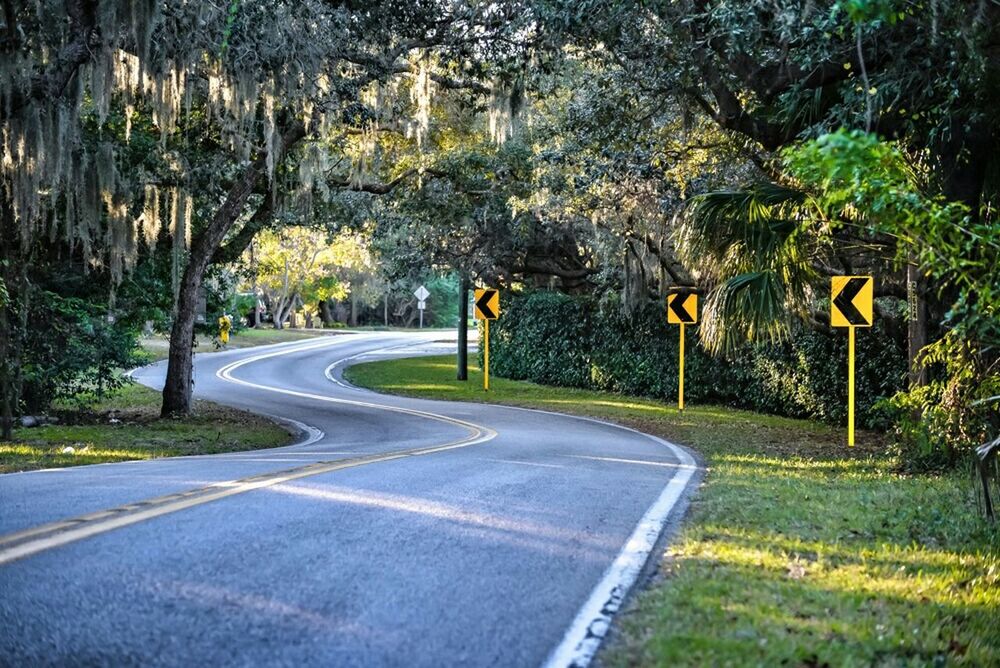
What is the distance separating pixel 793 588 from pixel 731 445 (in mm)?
10880

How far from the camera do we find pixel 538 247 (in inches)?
1273

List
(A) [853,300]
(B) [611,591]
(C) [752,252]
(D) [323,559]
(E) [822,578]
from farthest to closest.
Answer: (A) [853,300]
(C) [752,252]
(E) [822,578]
(D) [323,559]
(B) [611,591]

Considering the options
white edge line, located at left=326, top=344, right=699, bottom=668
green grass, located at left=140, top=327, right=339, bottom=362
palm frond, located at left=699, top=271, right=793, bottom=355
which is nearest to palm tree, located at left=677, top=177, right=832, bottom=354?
palm frond, located at left=699, top=271, right=793, bottom=355

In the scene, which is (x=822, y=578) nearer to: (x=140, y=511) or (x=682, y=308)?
(x=140, y=511)

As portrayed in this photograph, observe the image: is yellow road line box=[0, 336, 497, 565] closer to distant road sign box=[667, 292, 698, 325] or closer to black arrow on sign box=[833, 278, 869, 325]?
black arrow on sign box=[833, 278, 869, 325]

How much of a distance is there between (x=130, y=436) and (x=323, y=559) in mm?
12417

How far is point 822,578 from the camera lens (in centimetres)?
620

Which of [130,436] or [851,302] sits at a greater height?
[851,302]

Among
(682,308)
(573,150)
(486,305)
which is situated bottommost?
(682,308)

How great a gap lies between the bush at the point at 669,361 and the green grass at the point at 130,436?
10.1m

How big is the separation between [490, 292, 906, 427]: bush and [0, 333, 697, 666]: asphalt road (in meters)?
5.42

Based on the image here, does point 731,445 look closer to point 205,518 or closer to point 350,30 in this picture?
point 350,30

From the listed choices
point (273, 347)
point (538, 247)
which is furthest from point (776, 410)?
point (273, 347)

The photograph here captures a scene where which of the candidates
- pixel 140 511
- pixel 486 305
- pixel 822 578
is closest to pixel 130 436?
pixel 140 511
